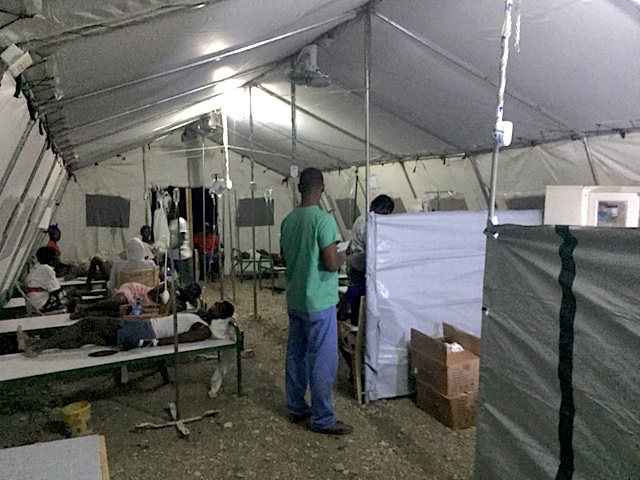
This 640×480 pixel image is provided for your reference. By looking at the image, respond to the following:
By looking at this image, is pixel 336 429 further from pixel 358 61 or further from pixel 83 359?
pixel 358 61

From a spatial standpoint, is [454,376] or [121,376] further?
[121,376]

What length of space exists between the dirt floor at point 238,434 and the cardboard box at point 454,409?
5cm

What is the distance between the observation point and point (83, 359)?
9.64ft

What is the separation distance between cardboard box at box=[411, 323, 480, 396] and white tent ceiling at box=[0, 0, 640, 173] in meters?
2.07

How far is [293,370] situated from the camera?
2912 millimetres

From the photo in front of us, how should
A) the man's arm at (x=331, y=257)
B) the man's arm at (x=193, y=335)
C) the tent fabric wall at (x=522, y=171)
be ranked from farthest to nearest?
the tent fabric wall at (x=522, y=171) < the man's arm at (x=193, y=335) < the man's arm at (x=331, y=257)

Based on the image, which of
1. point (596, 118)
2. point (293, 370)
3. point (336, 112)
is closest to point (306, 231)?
point (293, 370)

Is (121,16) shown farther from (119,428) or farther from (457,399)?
(457,399)

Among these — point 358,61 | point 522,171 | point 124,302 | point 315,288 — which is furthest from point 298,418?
point 522,171

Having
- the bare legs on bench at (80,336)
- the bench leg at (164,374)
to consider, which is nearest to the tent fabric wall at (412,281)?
the bench leg at (164,374)

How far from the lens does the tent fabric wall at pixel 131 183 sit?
8203 mm

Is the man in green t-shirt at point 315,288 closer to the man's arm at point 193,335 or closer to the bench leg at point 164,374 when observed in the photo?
the man's arm at point 193,335

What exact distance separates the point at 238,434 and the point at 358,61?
3.47 metres

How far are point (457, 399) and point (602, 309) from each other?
70.8 inches
